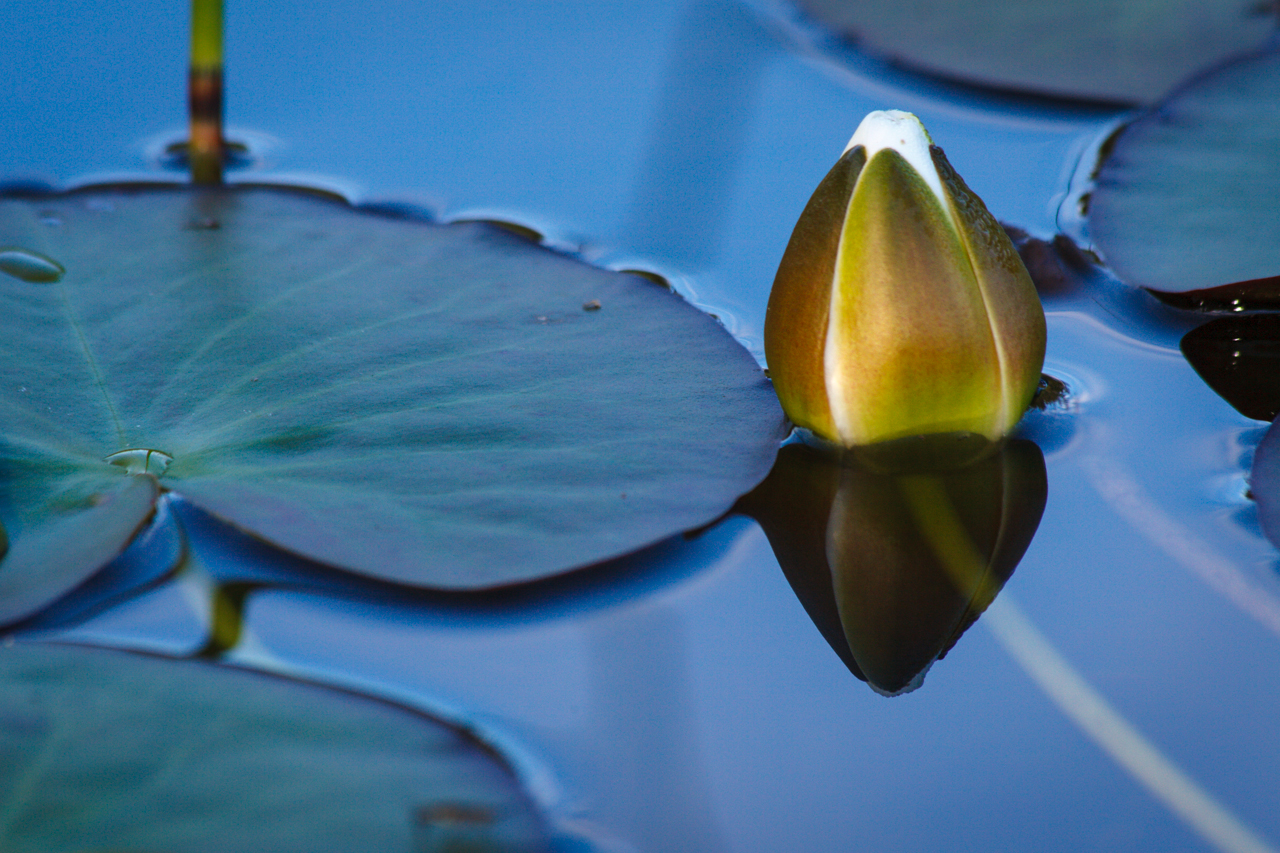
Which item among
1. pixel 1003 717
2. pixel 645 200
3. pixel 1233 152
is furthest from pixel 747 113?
pixel 1003 717

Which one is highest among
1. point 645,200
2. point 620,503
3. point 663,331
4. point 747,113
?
point 747,113

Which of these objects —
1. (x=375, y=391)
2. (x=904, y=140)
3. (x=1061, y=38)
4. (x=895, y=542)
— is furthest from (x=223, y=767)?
(x=1061, y=38)

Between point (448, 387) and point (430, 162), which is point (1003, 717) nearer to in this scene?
point (448, 387)

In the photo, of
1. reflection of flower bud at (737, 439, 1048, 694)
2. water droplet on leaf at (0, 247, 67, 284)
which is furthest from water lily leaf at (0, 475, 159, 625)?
reflection of flower bud at (737, 439, 1048, 694)

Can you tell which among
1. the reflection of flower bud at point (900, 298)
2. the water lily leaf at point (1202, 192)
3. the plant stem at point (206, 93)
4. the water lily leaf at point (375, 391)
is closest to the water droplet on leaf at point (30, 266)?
the water lily leaf at point (375, 391)

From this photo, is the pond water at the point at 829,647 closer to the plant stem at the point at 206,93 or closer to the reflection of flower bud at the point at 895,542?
the reflection of flower bud at the point at 895,542

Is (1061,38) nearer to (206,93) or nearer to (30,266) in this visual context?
(206,93)

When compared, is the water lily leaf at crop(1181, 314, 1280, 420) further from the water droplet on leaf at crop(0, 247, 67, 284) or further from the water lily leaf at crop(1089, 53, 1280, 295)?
the water droplet on leaf at crop(0, 247, 67, 284)
